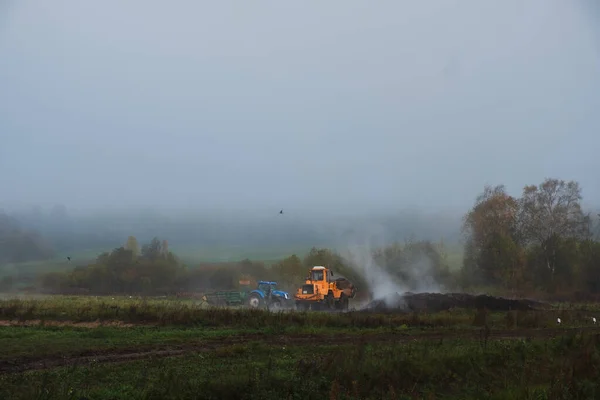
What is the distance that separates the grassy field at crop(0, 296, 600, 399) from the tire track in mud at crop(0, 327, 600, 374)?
4 centimetres

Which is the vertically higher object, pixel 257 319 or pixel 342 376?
pixel 257 319

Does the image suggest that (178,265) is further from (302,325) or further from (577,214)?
(577,214)

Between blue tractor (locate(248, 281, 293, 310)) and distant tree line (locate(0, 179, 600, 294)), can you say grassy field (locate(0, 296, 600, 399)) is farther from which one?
distant tree line (locate(0, 179, 600, 294))

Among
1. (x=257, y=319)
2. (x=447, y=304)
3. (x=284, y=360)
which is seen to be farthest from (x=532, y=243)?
(x=284, y=360)

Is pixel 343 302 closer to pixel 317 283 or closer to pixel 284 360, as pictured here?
pixel 317 283

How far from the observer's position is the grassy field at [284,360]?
9.94 m

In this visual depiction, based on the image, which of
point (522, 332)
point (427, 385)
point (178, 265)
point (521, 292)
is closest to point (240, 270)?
point (178, 265)

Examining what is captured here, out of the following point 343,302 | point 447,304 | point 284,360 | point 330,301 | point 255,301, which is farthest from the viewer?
point 343,302

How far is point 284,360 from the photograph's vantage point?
45.7 feet

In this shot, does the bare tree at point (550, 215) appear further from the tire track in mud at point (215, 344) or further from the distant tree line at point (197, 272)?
the tire track in mud at point (215, 344)

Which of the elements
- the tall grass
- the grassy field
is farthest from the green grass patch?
the tall grass

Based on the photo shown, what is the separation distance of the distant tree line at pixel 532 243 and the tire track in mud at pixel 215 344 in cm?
3223

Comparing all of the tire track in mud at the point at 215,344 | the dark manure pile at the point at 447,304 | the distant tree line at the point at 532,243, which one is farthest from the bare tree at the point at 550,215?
the tire track in mud at the point at 215,344

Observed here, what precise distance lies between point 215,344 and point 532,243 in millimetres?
49136
